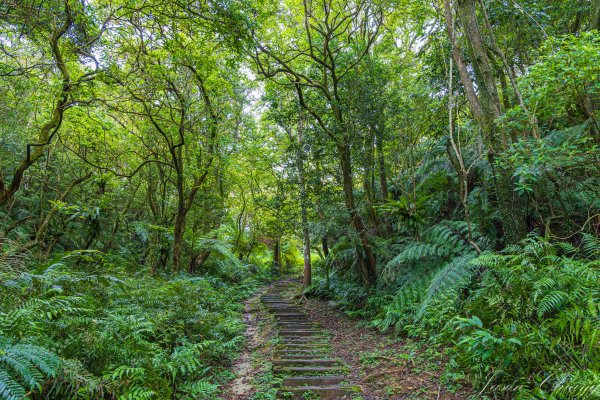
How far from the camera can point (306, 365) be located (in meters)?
4.80

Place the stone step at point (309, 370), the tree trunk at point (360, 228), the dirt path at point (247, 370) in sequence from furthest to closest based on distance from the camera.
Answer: the tree trunk at point (360, 228) < the stone step at point (309, 370) < the dirt path at point (247, 370)

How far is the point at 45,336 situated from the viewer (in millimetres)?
2994

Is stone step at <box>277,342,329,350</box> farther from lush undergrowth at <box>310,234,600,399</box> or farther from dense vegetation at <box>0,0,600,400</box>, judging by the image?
lush undergrowth at <box>310,234,600,399</box>

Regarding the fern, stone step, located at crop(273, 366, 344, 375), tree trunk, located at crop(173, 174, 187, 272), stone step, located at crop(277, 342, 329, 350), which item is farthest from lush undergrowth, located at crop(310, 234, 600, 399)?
tree trunk, located at crop(173, 174, 187, 272)

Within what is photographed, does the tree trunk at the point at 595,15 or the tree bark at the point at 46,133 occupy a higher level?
the tree trunk at the point at 595,15

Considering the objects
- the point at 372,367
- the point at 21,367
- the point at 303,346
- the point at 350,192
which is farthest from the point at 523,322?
the point at 350,192

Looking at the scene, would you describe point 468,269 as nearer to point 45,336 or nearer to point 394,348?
point 394,348

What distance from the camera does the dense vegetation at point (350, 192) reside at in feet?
10.4

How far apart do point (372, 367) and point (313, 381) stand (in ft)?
2.86

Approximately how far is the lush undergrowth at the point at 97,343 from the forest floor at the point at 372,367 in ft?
1.30

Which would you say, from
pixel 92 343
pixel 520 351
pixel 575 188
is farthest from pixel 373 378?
pixel 575 188

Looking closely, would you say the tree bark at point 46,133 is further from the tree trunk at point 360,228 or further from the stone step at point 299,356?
the tree trunk at point 360,228

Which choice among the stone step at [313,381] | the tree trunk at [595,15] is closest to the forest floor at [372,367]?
the stone step at [313,381]

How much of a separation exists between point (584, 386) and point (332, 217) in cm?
573
